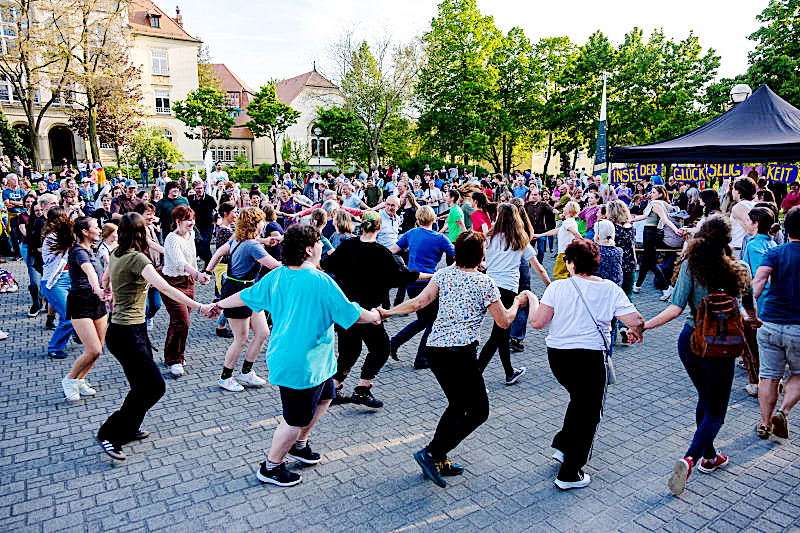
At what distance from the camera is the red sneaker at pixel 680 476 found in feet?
12.4

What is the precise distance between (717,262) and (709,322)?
415 millimetres

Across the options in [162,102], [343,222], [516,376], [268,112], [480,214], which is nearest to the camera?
[516,376]

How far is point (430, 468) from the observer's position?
404cm

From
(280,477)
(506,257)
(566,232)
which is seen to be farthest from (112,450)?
(566,232)

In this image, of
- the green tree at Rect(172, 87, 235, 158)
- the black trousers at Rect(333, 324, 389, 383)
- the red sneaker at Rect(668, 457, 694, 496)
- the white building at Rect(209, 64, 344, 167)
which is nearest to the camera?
the red sneaker at Rect(668, 457, 694, 496)

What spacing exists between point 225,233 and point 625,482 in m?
5.85

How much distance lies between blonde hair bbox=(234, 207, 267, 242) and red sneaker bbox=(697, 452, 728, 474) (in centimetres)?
451

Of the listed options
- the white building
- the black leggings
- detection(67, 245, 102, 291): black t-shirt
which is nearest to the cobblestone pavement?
detection(67, 245, 102, 291): black t-shirt

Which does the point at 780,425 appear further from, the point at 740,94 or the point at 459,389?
the point at 740,94

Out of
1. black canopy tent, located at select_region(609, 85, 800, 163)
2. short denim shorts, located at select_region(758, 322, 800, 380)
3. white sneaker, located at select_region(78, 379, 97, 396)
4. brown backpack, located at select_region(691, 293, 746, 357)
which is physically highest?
black canopy tent, located at select_region(609, 85, 800, 163)

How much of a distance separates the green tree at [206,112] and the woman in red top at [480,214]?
130ft

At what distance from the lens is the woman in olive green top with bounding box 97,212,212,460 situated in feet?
14.5

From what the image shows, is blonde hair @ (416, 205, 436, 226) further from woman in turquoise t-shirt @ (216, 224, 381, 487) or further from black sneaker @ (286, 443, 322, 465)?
black sneaker @ (286, 443, 322, 465)

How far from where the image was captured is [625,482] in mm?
4066
